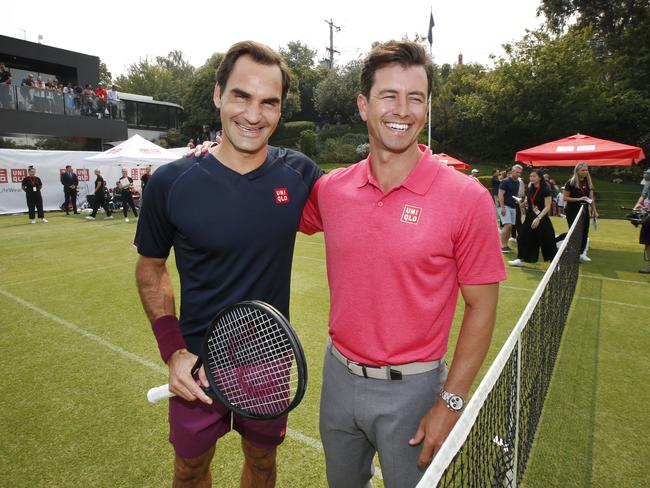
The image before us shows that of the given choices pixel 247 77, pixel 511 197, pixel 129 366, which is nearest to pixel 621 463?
pixel 247 77

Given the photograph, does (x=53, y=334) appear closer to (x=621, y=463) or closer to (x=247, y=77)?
(x=247, y=77)

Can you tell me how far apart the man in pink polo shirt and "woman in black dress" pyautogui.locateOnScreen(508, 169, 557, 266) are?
8.46 meters

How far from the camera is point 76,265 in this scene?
33.9ft

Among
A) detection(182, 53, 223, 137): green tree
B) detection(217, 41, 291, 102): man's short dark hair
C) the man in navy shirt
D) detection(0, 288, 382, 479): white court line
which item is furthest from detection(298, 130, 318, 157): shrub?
the man in navy shirt

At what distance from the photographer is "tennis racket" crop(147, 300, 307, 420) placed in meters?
2.03

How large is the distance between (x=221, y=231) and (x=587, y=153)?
14459 millimetres

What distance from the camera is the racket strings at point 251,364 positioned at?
204 centimetres

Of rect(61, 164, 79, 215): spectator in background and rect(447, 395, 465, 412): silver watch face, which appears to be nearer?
rect(447, 395, 465, 412): silver watch face

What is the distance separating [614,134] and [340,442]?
39.9 m

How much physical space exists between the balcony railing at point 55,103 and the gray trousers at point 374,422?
28116 mm

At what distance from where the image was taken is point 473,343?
2.04 meters

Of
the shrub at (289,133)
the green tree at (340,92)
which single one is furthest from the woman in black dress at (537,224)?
the green tree at (340,92)

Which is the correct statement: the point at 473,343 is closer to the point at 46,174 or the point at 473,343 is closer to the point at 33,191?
the point at 33,191

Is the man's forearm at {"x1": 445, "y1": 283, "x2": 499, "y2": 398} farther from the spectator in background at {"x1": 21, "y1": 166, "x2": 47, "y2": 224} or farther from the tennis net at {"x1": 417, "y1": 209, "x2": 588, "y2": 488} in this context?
the spectator in background at {"x1": 21, "y1": 166, "x2": 47, "y2": 224}
